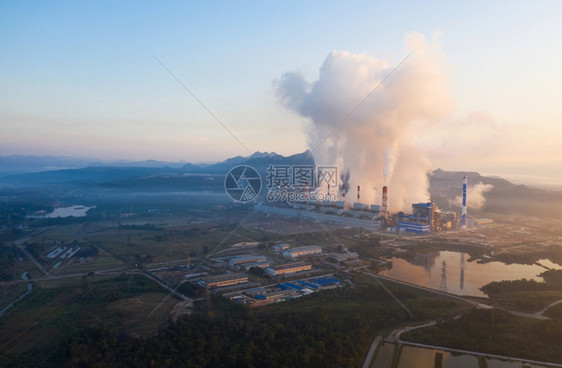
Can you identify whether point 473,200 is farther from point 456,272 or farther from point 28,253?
point 28,253

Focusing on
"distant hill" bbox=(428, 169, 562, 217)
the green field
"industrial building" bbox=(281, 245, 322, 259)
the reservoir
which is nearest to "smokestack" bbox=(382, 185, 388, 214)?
the reservoir

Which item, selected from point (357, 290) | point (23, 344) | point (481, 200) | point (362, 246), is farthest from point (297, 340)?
point (481, 200)

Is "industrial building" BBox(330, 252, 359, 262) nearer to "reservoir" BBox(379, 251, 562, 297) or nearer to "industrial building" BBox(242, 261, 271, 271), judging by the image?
"reservoir" BBox(379, 251, 562, 297)

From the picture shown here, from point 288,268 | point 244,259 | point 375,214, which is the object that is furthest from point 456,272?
point 375,214

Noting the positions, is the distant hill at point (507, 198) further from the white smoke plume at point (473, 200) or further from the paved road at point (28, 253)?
the paved road at point (28, 253)

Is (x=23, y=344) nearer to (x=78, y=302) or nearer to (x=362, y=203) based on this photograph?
(x=78, y=302)
